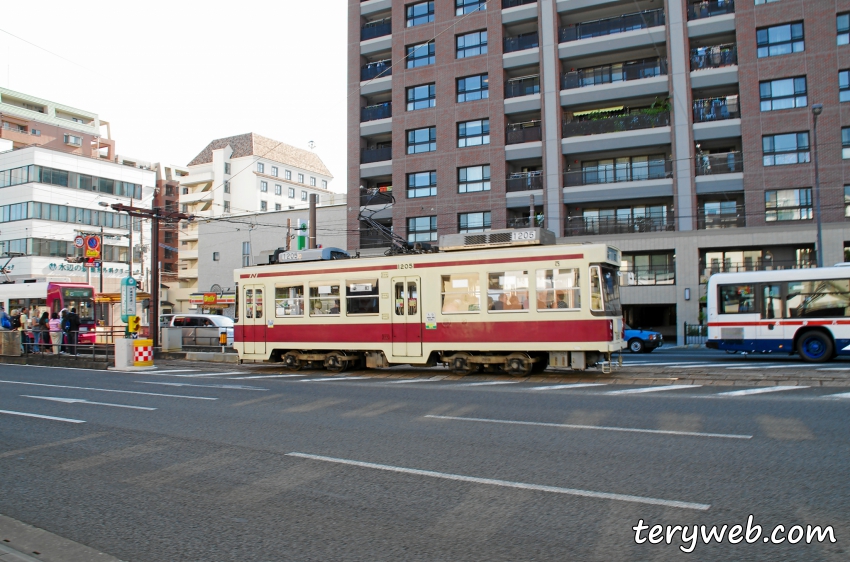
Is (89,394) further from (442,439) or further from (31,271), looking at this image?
(31,271)

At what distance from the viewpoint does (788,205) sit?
32.0 metres

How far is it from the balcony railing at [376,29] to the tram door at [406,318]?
29633 mm

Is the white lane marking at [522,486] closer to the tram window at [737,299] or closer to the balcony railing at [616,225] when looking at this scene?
the tram window at [737,299]

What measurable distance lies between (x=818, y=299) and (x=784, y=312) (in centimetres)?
95

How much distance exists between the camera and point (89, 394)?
13.4 m

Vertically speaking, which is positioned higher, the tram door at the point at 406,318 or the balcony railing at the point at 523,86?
the balcony railing at the point at 523,86

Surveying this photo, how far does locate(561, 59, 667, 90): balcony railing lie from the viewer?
34.5 metres

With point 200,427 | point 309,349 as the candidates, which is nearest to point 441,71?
point 309,349

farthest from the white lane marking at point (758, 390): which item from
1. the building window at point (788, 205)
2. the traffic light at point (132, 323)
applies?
the building window at point (788, 205)

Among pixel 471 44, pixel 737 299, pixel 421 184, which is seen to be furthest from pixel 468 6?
pixel 737 299

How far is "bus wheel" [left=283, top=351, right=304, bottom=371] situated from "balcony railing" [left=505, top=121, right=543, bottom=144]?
22.9 metres

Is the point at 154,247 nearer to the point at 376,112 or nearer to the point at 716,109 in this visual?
the point at 376,112

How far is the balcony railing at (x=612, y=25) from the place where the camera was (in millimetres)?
34406

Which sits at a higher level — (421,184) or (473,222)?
(421,184)
